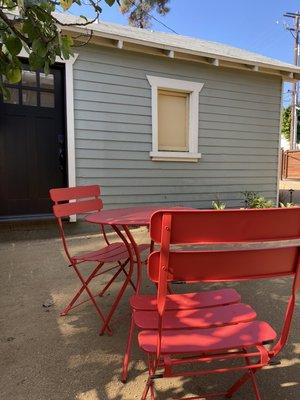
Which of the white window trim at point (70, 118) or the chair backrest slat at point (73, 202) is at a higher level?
the white window trim at point (70, 118)

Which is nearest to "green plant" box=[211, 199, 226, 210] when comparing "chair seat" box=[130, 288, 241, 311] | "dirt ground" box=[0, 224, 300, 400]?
"dirt ground" box=[0, 224, 300, 400]

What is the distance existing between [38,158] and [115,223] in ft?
12.5

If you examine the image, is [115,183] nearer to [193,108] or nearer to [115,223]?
[193,108]

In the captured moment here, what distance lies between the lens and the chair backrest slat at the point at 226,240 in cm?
123

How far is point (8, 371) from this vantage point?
6.50ft

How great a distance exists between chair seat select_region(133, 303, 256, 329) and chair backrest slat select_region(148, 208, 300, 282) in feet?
1.20

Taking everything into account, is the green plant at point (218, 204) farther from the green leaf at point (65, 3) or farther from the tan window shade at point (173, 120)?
the green leaf at point (65, 3)

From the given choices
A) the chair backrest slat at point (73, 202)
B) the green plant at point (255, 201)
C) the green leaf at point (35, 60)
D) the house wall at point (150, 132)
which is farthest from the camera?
the green plant at point (255, 201)

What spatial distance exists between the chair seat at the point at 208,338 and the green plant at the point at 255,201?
18.5 feet

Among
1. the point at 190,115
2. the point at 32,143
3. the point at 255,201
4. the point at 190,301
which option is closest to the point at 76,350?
the point at 190,301

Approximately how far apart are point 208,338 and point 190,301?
38cm

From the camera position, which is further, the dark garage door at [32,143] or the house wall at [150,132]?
the house wall at [150,132]

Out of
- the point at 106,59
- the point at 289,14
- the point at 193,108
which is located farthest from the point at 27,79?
the point at 289,14

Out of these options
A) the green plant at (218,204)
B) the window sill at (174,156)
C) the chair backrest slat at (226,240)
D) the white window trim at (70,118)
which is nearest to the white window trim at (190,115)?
the window sill at (174,156)
